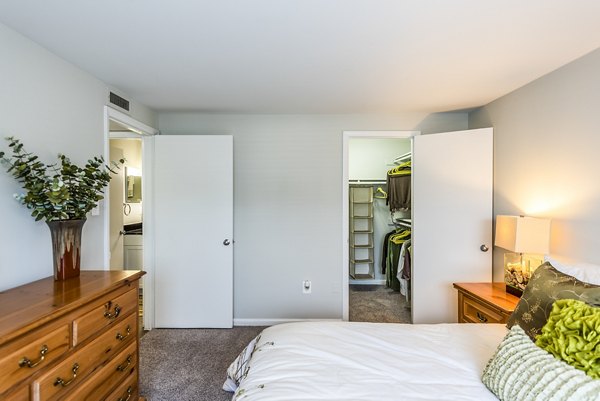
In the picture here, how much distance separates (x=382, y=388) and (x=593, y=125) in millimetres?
2004

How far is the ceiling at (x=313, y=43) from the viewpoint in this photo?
4.49 ft

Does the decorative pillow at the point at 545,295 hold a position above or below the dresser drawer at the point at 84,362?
above

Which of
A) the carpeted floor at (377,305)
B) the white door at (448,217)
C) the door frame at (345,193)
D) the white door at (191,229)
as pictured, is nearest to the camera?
the white door at (448,217)

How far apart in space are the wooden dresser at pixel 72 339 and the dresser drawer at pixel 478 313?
238 centimetres

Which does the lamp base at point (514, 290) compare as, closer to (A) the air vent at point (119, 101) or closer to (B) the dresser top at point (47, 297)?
(B) the dresser top at point (47, 297)

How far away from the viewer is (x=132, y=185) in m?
4.13


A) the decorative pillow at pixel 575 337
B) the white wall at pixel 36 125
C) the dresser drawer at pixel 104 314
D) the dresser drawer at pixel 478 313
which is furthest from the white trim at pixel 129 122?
the dresser drawer at pixel 478 313


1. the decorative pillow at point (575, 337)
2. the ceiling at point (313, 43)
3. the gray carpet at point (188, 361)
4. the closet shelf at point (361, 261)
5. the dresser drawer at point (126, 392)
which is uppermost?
the ceiling at point (313, 43)

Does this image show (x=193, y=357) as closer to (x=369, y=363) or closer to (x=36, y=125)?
(x=369, y=363)

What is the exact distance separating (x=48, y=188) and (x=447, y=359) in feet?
7.13

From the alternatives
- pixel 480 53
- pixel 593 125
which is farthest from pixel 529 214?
pixel 480 53


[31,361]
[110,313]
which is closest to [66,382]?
[31,361]

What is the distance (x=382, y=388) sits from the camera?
3.57ft

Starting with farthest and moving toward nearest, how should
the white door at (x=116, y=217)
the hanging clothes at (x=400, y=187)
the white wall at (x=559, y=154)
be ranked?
the hanging clothes at (x=400, y=187), the white door at (x=116, y=217), the white wall at (x=559, y=154)
